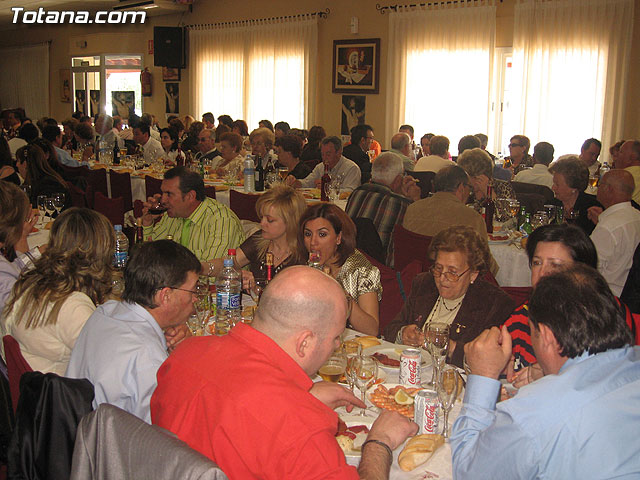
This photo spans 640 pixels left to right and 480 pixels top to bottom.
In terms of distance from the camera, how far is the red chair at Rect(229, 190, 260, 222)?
5844 mm

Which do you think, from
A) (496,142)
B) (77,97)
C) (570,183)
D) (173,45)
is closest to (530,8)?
(496,142)

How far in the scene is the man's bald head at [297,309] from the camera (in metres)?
1.63

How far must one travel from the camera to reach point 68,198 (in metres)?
5.72

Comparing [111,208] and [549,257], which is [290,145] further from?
[549,257]

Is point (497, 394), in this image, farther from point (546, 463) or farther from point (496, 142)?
point (496, 142)

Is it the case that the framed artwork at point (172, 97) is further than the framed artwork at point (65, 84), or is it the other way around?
the framed artwork at point (65, 84)

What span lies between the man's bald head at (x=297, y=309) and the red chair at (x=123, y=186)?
604cm

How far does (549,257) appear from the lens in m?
2.66

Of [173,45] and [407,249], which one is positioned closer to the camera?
[407,249]

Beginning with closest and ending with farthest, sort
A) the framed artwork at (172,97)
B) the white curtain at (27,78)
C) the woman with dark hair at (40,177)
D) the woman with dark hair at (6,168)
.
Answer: the woman with dark hair at (40,177) < the woman with dark hair at (6,168) < the framed artwork at (172,97) < the white curtain at (27,78)

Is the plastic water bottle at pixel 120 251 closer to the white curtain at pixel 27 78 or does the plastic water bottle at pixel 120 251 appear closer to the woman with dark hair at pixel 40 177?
the woman with dark hair at pixel 40 177

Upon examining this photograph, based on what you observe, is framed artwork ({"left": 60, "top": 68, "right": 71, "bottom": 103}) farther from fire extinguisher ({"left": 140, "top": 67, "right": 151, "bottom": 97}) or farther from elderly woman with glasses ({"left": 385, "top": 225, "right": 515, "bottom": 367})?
elderly woman with glasses ({"left": 385, "top": 225, "right": 515, "bottom": 367})

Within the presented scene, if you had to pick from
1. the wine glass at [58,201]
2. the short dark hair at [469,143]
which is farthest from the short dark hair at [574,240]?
the short dark hair at [469,143]

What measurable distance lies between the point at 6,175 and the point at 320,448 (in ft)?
18.7
